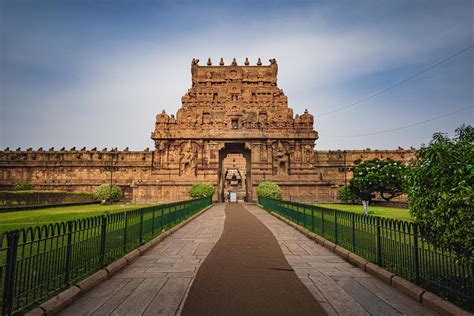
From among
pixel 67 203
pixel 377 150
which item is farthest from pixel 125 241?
pixel 377 150

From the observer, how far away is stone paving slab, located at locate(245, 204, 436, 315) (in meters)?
4.59

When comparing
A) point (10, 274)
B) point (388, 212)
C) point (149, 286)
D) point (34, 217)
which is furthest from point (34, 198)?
point (388, 212)

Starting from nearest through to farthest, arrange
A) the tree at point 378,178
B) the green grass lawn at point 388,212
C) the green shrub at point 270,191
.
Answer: the green grass lawn at point 388,212
the green shrub at point 270,191
the tree at point 378,178

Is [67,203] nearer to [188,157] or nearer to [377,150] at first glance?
[188,157]

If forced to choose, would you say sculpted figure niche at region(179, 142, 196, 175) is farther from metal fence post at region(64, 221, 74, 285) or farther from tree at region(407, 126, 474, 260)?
tree at region(407, 126, 474, 260)

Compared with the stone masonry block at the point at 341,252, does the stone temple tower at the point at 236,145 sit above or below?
above

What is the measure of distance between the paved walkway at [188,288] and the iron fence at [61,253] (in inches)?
21.3

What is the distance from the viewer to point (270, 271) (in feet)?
21.7

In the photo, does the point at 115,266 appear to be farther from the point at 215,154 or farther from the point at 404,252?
the point at 215,154

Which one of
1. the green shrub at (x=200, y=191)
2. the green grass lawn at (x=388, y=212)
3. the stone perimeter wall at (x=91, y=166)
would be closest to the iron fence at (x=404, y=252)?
the green grass lawn at (x=388, y=212)

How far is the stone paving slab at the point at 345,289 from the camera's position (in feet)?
15.0

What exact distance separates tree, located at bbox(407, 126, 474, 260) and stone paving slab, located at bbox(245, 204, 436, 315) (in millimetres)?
1185

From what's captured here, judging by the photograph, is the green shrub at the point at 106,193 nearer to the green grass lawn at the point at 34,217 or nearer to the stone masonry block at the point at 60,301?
the green grass lawn at the point at 34,217

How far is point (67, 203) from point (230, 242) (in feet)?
84.7
